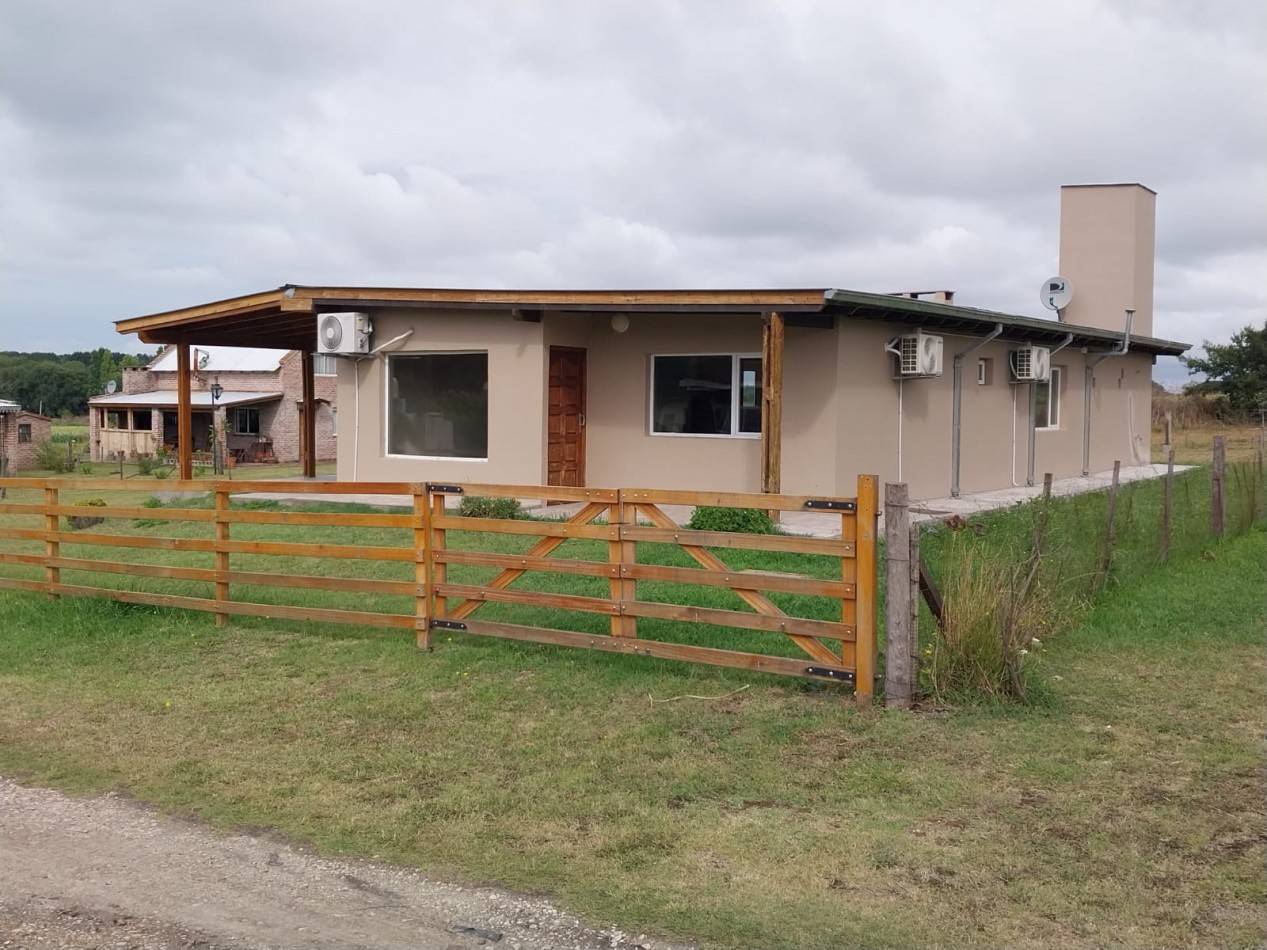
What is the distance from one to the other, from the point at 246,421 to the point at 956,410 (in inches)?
1202

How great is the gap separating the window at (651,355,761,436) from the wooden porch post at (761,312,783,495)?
154cm

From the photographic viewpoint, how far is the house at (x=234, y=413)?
1571 inches

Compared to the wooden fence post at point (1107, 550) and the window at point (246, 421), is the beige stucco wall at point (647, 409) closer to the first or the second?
the wooden fence post at point (1107, 550)

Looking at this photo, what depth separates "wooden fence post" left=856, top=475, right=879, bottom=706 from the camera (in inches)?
246

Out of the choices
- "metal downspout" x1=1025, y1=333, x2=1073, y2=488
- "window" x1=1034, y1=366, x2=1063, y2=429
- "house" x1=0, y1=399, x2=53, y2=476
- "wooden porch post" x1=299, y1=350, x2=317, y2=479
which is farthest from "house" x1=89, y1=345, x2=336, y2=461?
"metal downspout" x1=1025, y1=333, x2=1073, y2=488

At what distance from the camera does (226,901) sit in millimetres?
4074

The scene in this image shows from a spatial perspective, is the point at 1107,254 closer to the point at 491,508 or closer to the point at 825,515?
the point at 825,515

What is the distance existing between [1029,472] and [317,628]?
13734 millimetres

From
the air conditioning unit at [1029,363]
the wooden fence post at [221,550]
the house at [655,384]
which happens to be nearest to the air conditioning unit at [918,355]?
the house at [655,384]

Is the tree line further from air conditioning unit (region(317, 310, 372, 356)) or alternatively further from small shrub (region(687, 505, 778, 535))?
small shrub (region(687, 505, 778, 535))

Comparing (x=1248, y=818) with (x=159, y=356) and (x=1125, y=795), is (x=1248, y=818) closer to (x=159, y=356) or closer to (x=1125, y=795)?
(x=1125, y=795)

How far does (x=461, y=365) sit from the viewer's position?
15.5 metres

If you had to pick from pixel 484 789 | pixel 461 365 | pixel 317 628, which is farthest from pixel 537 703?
pixel 461 365

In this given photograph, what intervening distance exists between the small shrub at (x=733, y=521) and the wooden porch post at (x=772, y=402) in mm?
356
